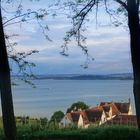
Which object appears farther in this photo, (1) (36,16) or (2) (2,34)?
(1) (36,16)

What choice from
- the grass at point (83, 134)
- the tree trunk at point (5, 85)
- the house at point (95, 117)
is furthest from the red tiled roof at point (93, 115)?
the tree trunk at point (5, 85)

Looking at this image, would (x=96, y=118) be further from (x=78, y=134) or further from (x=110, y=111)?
(x=78, y=134)

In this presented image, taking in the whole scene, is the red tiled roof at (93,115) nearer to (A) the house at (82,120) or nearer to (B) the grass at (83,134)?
(A) the house at (82,120)

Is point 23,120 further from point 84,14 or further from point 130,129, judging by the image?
point 84,14

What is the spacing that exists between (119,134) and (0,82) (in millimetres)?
4786

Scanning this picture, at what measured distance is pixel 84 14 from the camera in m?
10.4

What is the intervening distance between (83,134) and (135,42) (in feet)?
13.5

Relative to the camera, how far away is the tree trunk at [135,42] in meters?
9.54

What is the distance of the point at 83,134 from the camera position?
517 inches

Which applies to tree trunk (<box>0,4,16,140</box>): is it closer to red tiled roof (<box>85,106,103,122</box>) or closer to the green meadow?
the green meadow

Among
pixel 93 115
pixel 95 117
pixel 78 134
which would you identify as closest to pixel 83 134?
pixel 78 134

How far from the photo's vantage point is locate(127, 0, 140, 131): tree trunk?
9.54 metres

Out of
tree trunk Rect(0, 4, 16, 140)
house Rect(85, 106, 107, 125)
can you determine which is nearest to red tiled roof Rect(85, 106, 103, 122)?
house Rect(85, 106, 107, 125)

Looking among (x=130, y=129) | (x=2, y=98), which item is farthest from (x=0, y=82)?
(x=130, y=129)
